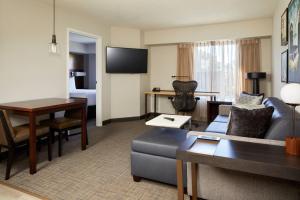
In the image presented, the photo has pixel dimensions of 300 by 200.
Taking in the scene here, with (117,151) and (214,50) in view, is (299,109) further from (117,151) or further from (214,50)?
(214,50)

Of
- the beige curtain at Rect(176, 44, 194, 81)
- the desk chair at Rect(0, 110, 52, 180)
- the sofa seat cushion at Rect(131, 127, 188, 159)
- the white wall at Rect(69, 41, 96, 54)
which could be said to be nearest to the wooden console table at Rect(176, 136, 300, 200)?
the sofa seat cushion at Rect(131, 127, 188, 159)

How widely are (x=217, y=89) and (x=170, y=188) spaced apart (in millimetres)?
3600

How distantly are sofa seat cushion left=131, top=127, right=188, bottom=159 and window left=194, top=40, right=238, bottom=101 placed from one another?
10.3ft

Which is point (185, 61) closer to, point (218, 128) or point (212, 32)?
point (212, 32)

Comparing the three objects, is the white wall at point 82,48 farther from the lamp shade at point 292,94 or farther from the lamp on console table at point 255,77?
the lamp shade at point 292,94

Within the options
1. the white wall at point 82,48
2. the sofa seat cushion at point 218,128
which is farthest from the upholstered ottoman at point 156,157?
the white wall at point 82,48

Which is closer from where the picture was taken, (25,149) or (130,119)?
(25,149)

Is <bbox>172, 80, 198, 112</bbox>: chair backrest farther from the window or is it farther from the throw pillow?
the throw pillow

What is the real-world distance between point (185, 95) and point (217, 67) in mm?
1271

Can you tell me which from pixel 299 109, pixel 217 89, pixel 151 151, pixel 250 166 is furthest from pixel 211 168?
pixel 217 89

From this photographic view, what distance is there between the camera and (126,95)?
5.39 meters

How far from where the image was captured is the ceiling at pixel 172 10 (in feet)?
11.5

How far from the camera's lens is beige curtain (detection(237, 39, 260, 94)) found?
4.74m

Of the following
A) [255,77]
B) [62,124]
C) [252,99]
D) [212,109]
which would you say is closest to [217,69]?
[255,77]
